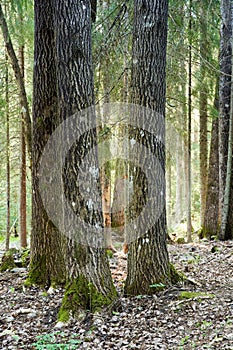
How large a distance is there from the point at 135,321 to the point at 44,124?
298 cm

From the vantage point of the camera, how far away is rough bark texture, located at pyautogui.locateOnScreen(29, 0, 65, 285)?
530 cm

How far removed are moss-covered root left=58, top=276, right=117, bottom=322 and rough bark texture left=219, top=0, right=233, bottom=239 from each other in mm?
5092

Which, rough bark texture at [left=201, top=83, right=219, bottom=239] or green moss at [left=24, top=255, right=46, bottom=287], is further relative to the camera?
rough bark texture at [left=201, top=83, right=219, bottom=239]

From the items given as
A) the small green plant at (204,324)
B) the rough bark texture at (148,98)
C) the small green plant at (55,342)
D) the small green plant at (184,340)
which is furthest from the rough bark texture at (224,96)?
the small green plant at (55,342)

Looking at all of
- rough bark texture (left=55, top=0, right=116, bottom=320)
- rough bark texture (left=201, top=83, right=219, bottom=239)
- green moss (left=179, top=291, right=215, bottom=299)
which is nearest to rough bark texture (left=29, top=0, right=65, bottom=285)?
rough bark texture (left=55, top=0, right=116, bottom=320)

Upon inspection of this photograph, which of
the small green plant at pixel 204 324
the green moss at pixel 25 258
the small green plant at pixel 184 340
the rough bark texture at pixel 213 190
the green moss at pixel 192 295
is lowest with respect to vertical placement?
the small green plant at pixel 184 340

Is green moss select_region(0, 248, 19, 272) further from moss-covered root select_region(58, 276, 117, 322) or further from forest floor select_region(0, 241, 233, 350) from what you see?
moss-covered root select_region(58, 276, 117, 322)

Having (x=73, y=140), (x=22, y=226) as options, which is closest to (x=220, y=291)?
(x=73, y=140)

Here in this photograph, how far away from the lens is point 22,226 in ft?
36.2

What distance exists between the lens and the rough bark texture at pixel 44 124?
209 inches

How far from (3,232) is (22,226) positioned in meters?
8.60

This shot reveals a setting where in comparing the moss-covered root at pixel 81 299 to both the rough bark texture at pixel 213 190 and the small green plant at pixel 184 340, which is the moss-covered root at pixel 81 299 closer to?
the small green plant at pixel 184 340

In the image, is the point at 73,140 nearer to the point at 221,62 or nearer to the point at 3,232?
the point at 221,62

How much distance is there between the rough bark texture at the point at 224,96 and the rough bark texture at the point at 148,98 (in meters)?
3.80
